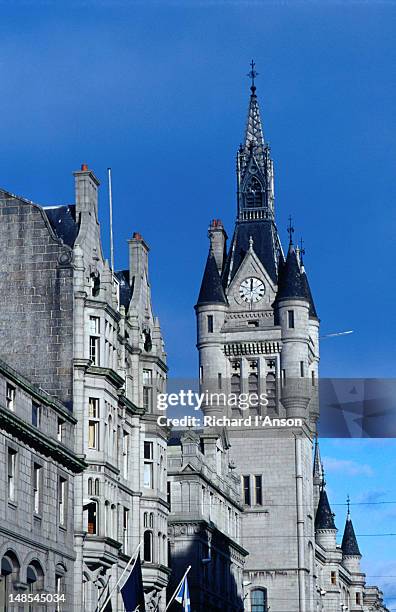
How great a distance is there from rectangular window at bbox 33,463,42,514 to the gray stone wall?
24.1ft

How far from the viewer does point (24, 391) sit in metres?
55.2

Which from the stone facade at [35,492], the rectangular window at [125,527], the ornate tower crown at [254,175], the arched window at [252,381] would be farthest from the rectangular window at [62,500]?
the ornate tower crown at [254,175]

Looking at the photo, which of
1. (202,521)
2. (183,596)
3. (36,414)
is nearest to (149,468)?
(183,596)

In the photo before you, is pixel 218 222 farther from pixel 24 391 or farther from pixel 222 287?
pixel 24 391

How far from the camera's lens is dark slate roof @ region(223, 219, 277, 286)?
14250 cm

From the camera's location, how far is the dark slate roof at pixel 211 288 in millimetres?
138625

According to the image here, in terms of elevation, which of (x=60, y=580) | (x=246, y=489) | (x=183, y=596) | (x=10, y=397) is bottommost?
(x=60, y=580)

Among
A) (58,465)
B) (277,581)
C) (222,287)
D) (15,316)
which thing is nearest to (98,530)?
(58,465)

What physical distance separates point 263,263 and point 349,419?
85544mm

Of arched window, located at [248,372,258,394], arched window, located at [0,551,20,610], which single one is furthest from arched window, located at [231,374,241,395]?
arched window, located at [0,551,20,610]

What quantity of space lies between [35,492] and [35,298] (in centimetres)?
1231

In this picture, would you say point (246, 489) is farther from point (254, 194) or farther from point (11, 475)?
point (11, 475)

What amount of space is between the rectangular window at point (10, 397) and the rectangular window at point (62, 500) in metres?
7.39

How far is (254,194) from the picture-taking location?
149500 millimetres
